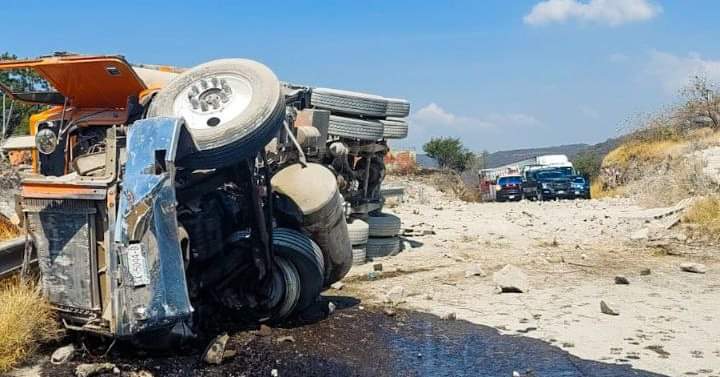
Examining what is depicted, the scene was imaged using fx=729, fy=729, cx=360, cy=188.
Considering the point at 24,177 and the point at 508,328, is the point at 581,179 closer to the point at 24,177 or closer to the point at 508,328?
the point at 508,328

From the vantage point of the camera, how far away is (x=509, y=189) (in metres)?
28.1

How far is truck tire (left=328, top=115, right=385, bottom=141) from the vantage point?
9.18 m

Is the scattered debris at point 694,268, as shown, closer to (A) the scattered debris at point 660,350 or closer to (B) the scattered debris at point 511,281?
(B) the scattered debris at point 511,281

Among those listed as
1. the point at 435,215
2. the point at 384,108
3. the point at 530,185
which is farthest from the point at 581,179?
the point at 384,108

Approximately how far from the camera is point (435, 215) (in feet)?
52.1

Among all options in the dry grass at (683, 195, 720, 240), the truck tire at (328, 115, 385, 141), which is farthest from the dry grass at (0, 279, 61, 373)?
the dry grass at (683, 195, 720, 240)

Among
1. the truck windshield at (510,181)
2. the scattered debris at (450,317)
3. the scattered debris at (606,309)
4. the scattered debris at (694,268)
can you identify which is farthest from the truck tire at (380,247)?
the truck windshield at (510,181)

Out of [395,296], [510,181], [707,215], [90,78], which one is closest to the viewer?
[90,78]

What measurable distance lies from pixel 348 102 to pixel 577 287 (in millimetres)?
3780

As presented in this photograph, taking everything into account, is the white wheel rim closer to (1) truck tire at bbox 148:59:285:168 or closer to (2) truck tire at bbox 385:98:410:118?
(1) truck tire at bbox 148:59:285:168

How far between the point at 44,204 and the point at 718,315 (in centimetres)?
528

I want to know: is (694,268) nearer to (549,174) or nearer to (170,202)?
(170,202)

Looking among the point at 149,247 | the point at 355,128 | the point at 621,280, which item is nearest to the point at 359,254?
the point at 355,128

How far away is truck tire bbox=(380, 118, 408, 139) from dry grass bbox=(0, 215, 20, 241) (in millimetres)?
5354
